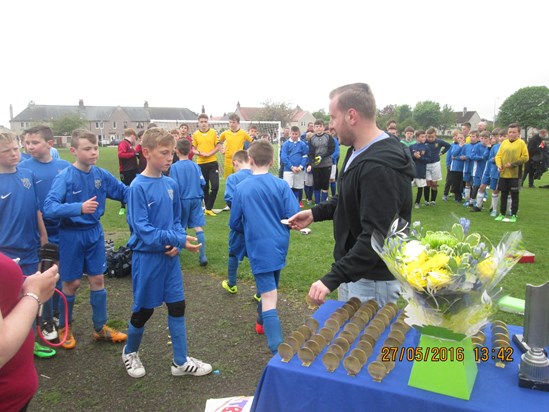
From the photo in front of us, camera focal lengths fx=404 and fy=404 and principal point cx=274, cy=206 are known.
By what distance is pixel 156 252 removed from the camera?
3.46 m

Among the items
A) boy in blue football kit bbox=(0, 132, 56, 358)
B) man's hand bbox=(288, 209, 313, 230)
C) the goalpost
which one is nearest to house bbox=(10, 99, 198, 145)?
the goalpost

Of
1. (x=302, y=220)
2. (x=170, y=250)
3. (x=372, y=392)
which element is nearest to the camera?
(x=372, y=392)

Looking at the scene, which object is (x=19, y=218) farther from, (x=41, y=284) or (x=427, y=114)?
(x=427, y=114)

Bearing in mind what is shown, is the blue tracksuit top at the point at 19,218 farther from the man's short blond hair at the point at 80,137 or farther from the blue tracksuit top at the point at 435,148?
the blue tracksuit top at the point at 435,148

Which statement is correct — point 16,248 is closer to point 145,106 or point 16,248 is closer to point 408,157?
point 408,157

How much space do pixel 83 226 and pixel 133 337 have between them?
4.11 ft

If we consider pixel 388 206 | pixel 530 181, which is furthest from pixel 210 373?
pixel 530 181

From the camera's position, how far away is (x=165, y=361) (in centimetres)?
399

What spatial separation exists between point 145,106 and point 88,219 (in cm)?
10378

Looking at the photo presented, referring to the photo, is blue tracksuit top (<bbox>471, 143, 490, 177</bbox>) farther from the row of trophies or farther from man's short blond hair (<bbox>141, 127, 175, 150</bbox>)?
the row of trophies

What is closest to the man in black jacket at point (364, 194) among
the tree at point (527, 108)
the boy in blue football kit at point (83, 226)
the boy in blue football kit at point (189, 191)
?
the boy in blue football kit at point (83, 226)

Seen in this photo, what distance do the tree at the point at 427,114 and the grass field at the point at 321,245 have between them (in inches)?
3525

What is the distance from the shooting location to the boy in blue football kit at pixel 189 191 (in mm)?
6609

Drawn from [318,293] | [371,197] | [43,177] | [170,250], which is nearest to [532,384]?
[318,293]
